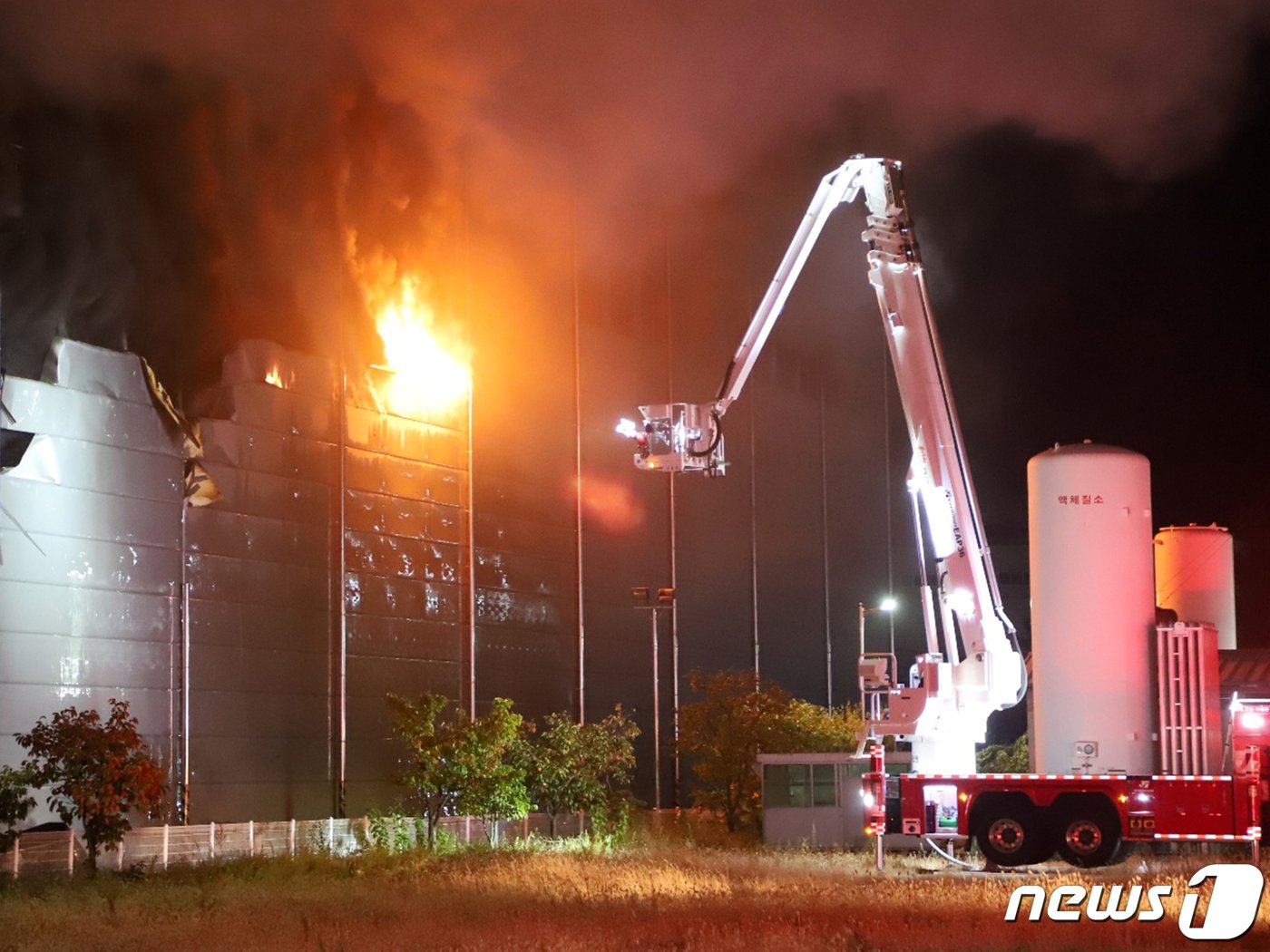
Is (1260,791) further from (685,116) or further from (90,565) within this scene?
(685,116)

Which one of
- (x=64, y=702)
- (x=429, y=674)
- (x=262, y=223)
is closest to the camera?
(x=64, y=702)

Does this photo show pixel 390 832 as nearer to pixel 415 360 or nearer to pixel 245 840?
pixel 245 840

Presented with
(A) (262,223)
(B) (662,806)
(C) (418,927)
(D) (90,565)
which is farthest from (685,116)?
(C) (418,927)

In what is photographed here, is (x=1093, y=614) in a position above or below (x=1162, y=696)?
above

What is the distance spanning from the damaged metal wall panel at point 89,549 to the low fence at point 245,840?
2.50 meters

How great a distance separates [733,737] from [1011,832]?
492 inches

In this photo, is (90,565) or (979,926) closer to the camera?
(979,926)

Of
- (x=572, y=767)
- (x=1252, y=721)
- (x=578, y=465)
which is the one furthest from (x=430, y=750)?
(x=1252, y=721)

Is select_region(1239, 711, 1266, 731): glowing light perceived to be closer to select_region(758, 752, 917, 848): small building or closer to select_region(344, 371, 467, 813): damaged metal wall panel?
select_region(758, 752, 917, 848): small building

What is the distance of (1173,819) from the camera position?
83.0 feet

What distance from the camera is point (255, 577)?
1238 inches

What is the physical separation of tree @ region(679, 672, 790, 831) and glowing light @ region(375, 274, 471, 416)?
8.71 m

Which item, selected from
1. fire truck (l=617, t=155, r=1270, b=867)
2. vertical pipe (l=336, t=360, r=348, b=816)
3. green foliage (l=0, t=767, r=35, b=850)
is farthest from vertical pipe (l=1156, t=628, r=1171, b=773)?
green foliage (l=0, t=767, r=35, b=850)

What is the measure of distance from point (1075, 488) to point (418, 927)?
12394mm
